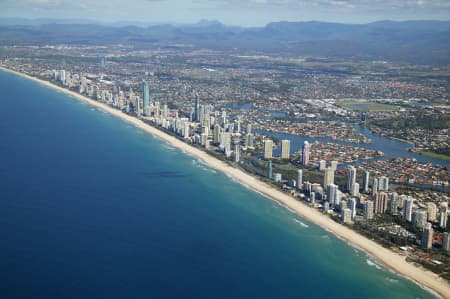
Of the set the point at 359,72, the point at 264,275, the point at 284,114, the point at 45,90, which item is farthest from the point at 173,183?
the point at 359,72

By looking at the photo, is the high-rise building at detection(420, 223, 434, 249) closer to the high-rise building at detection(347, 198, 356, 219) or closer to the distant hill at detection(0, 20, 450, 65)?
the high-rise building at detection(347, 198, 356, 219)

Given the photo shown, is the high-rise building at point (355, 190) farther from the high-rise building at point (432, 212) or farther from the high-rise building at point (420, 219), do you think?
the high-rise building at point (420, 219)

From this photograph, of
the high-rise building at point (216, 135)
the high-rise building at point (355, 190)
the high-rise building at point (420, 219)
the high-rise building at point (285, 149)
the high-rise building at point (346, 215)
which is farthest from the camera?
the high-rise building at point (216, 135)

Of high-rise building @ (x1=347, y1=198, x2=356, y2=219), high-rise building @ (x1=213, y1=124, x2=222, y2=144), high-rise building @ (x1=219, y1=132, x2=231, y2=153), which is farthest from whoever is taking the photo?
high-rise building @ (x1=213, y1=124, x2=222, y2=144)

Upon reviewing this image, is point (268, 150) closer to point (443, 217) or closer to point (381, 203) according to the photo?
point (381, 203)

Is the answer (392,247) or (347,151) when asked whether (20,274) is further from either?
(347,151)

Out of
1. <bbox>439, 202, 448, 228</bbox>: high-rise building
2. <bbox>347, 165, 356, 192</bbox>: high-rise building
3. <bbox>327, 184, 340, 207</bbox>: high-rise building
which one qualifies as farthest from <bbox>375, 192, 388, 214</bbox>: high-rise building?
<bbox>347, 165, 356, 192</bbox>: high-rise building

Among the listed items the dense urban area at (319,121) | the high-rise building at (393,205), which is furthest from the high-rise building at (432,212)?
the high-rise building at (393,205)

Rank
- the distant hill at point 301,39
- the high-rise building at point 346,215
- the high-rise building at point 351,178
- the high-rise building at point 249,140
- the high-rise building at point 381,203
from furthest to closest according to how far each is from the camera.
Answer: the distant hill at point 301,39 < the high-rise building at point 249,140 < the high-rise building at point 351,178 < the high-rise building at point 381,203 < the high-rise building at point 346,215
